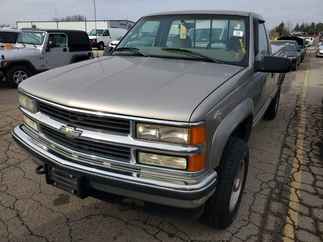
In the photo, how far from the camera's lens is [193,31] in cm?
372

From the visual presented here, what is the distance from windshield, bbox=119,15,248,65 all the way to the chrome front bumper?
5.07 feet

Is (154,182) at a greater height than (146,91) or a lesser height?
lesser

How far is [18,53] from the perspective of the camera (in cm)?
959

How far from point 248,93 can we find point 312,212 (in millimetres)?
1394

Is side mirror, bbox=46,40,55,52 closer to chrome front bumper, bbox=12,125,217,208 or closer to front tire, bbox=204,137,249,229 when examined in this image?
chrome front bumper, bbox=12,125,217,208

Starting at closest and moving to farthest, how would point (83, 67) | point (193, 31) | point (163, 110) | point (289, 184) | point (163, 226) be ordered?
point (163, 110) < point (163, 226) < point (83, 67) < point (193, 31) < point (289, 184)

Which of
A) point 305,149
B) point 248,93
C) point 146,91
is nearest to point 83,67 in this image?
point 146,91

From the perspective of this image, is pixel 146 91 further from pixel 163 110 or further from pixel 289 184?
pixel 289 184

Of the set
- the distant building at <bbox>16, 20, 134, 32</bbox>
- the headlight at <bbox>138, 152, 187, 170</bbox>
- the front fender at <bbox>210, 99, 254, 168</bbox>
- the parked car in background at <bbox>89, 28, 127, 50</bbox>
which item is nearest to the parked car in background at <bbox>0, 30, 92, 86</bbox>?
the front fender at <bbox>210, 99, 254, 168</bbox>

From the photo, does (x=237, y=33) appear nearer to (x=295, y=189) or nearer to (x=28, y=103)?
(x=295, y=189)

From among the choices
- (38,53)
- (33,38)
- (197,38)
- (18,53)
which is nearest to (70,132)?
(197,38)

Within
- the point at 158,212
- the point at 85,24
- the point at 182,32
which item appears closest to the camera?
the point at 158,212

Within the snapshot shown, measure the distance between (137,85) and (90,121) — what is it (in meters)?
0.47

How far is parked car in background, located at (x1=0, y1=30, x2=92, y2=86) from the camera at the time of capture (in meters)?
9.57
